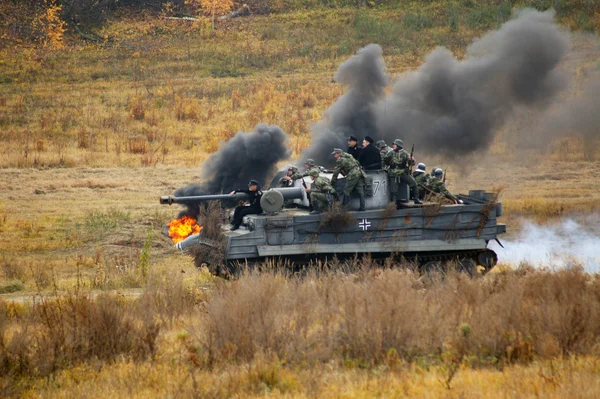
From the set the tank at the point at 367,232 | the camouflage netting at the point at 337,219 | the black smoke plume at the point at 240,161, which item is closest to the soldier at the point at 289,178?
the tank at the point at 367,232

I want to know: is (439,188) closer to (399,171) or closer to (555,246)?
(399,171)

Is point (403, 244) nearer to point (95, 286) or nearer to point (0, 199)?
point (95, 286)

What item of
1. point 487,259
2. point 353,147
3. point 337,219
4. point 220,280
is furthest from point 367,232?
point 220,280

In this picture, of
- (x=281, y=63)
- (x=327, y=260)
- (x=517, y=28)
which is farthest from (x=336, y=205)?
(x=281, y=63)

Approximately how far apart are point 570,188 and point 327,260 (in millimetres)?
13381

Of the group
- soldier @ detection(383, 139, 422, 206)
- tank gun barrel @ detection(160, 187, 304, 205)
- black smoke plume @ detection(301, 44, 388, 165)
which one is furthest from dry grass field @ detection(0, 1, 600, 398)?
black smoke plume @ detection(301, 44, 388, 165)

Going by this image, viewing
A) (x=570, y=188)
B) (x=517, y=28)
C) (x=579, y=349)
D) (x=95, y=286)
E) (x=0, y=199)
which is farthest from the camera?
(x=570, y=188)

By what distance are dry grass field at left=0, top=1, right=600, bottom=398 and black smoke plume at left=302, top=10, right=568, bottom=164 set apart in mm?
1938

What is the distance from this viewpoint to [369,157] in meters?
17.0

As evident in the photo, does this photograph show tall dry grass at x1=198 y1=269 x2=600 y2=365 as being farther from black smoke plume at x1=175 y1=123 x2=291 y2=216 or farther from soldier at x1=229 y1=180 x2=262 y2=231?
black smoke plume at x1=175 y1=123 x2=291 y2=216

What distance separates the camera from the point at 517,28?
22.8 meters

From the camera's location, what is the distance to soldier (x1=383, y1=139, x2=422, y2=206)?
16.7 metres

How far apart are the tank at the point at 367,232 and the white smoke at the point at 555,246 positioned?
87.3 inches

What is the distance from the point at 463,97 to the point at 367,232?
7.45 meters
